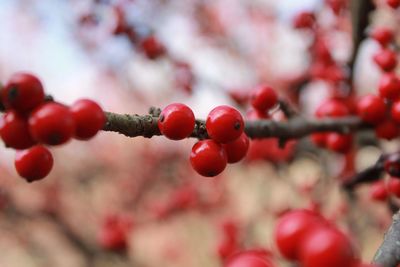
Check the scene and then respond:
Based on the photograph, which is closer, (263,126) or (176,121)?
(176,121)

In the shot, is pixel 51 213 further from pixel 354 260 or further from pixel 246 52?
pixel 354 260

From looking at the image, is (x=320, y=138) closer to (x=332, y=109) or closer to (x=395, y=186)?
(x=332, y=109)

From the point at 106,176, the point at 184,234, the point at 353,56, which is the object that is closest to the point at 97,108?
the point at 353,56

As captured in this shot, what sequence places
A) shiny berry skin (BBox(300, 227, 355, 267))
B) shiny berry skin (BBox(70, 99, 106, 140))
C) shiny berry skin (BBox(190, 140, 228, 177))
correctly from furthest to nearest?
shiny berry skin (BBox(190, 140, 228, 177)) → shiny berry skin (BBox(70, 99, 106, 140)) → shiny berry skin (BBox(300, 227, 355, 267))

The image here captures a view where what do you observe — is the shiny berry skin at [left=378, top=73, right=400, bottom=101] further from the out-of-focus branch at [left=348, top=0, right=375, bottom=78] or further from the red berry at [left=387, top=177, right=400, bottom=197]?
the out-of-focus branch at [left=348, top=0, right=375, bottom=78]

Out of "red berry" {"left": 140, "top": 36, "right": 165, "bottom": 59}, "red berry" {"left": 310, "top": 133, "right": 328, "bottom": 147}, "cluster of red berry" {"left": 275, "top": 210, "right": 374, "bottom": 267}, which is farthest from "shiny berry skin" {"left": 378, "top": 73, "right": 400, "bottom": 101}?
"red berry" {"left": 140, "top": 36, "right": 165, "bottom": 59}

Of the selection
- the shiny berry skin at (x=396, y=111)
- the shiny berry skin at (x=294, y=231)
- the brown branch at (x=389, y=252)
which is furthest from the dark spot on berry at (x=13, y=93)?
the shiny berry skin at (x=396, y=111)

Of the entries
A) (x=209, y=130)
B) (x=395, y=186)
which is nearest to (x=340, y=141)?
(x=395, y=186)
